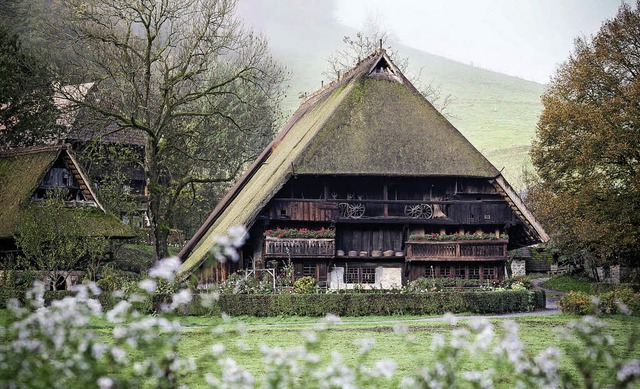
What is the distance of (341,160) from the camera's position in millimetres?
32344

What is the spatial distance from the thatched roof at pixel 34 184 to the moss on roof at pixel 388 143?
9.82 metres

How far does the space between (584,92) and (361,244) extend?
51.5 feet

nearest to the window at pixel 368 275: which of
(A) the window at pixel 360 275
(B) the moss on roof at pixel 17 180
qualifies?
(A) the window at pixel 360 275

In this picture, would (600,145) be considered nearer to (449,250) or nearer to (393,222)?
(449,250)

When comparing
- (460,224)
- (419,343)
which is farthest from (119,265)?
(419,343)

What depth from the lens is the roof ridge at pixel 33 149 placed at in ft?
122

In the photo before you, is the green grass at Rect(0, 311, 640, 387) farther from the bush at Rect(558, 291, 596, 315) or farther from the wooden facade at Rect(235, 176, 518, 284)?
the wooden facade at Rect(235, 176, 518, 284)

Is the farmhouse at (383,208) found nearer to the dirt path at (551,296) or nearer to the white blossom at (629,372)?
the dirt path at (551,296)

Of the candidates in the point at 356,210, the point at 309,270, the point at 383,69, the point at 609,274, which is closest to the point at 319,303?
the point at 309,270

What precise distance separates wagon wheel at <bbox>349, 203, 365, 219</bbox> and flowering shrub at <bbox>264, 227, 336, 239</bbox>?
117cm

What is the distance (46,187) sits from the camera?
1420 inches

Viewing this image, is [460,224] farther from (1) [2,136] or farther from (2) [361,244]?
(1) [2,136]

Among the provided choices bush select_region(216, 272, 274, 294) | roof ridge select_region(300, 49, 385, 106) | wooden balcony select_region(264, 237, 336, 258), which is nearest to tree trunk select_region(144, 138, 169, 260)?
bush select_region(216, 272, 274, 294)

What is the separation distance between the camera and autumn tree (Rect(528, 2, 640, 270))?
3878 cm
